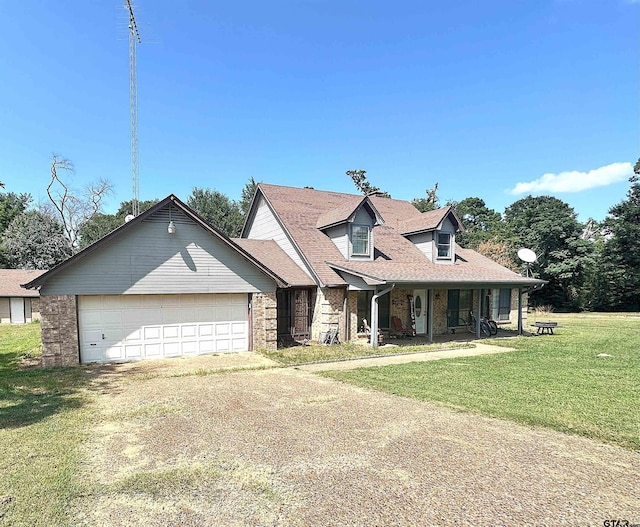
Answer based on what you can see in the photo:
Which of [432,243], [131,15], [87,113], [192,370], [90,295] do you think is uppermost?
[131,15]

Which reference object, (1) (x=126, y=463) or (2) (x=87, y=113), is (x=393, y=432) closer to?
Result: (1) (x=126, y=463)

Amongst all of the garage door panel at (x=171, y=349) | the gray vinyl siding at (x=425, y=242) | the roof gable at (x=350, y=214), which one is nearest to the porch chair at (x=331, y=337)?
the roof gable at (x=350, y=214)

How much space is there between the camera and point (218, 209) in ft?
136

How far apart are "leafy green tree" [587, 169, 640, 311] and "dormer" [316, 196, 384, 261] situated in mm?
31490

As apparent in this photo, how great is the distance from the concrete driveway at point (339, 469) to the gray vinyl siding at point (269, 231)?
9.46 meters

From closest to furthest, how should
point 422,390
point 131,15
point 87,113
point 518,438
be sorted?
point 518,438, point 422,390, point 131,15, point 87,113

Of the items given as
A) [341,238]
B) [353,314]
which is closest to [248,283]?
[353,314]

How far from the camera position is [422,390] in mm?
8695

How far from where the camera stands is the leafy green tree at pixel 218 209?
40938 mm

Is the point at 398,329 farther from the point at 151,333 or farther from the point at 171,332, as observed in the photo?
the point at 151,333

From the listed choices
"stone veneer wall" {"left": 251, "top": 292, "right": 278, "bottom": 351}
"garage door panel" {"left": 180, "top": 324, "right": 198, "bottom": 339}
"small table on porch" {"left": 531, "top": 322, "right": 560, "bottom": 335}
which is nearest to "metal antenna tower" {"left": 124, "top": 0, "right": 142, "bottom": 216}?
"garage door panel" {"left": 180, "top": 324, "right": 198, "bottom": 339}

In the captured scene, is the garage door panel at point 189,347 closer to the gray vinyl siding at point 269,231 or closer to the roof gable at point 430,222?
the gray vinyl siding at point 269,231

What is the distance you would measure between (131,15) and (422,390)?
1738cm

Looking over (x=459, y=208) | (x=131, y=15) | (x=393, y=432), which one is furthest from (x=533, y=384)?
(x=459, y=208)
